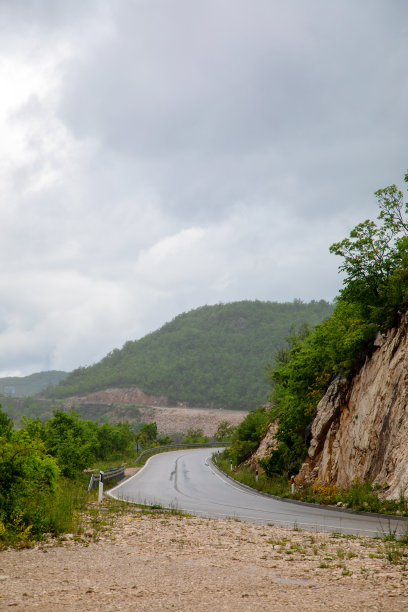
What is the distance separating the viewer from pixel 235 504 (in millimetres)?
18734

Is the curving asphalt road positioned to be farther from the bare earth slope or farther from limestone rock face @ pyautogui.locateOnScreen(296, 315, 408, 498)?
the bare earth slope

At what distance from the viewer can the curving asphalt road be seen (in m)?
13.1

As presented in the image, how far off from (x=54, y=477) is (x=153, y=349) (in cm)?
18735

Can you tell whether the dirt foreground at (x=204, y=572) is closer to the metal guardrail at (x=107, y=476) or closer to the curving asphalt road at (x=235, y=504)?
the curving asphalt road at (x=235, y=504)

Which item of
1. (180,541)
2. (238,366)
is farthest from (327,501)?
(238,366)

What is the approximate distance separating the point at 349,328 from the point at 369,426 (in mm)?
5466

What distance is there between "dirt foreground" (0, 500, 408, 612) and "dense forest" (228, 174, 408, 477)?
11.2 m

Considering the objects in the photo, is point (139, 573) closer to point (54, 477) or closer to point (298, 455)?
point (54, 477)

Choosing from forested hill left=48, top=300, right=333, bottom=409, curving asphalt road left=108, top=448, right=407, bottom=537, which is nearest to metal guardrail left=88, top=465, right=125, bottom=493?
curving asphalt road left=108, top=448, right=407, bottom=537

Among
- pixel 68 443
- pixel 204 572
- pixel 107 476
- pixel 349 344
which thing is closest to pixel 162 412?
pixel 107 476

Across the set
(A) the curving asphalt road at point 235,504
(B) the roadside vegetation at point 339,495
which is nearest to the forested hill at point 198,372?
(A) the curving asphalt road at point 235,504

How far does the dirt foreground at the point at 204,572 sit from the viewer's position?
603 cm

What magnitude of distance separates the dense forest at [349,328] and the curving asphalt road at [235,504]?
380 centimetres

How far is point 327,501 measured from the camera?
1802cm
